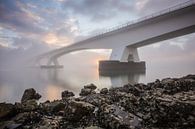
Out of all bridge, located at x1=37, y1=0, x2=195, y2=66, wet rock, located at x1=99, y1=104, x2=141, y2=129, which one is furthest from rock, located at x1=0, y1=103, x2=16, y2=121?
bridge, located at x1=37, y1=0, x2=195, y2=66

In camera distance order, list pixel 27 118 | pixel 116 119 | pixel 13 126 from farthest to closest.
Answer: pixel 27 118 < pixel 13 126 < pixel 116 119

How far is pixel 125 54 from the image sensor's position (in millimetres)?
39188

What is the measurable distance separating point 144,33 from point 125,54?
22.7 ft

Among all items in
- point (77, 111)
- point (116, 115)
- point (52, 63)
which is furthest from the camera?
point (52, 63)

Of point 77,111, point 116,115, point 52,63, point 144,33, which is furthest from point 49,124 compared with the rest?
point 52,63

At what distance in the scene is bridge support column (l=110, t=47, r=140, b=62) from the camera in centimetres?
3872

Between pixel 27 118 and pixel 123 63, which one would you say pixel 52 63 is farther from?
pixel 27 118

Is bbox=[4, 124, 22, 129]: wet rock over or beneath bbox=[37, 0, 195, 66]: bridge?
beneath

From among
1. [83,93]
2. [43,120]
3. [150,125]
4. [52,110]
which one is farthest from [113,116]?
[83,93]

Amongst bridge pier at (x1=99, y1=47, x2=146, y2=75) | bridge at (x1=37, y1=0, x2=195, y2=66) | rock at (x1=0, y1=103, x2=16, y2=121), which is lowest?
rock at (x1=0, y1=103, x2=16, y2=121)

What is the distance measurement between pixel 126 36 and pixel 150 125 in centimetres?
3462

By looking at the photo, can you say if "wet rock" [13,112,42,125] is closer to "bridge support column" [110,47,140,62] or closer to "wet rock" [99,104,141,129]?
"wet rock" [99,104,141,129]

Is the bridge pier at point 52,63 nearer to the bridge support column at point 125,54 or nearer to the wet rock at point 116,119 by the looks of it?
the bridge support column at point 125,54

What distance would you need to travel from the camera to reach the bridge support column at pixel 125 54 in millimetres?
38719
